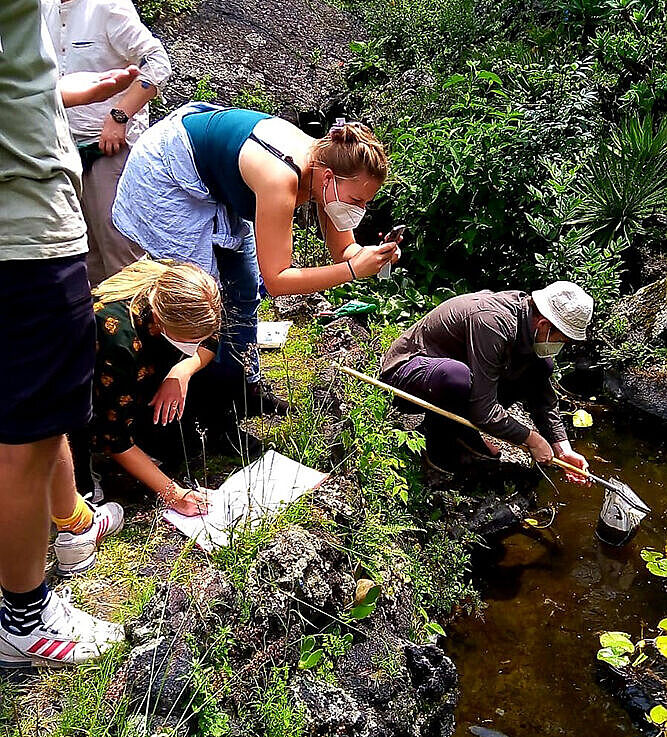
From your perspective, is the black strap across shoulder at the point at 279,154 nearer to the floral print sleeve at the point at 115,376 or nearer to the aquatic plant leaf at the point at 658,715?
the floral print sleeve at the point at 115,376

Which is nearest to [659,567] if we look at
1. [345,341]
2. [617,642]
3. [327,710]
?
[617,642]

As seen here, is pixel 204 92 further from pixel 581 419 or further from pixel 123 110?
pixel 581 419

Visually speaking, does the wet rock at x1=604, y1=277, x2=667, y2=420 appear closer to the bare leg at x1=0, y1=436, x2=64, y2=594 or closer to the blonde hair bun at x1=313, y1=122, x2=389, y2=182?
the blonde hair bun at x1=313, y1=122, x2=389, y2=182

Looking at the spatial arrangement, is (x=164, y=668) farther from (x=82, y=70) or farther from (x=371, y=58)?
(x=371, y=58)

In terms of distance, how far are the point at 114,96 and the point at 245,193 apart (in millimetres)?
1009

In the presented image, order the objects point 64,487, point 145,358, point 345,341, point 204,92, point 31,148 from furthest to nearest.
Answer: point 204,92, point 345,341, point 145,358, point 64,487, point 31,148

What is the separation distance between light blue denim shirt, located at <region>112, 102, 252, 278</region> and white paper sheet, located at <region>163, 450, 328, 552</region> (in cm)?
77

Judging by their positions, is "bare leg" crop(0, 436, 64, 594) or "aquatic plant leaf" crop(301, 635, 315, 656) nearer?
"bare leg" crop(0, 436, 64, 594)

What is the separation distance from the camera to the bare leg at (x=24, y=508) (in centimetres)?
183

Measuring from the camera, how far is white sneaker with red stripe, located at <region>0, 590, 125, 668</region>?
214 centimetres

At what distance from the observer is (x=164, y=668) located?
2.12 metres

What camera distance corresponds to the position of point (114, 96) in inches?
127

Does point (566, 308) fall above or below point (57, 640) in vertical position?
above

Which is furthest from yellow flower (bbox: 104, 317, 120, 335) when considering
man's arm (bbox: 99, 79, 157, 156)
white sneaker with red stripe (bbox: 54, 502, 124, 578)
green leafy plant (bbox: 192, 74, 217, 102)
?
green leafy plant (bbox: 192, 74, 217, 102)
